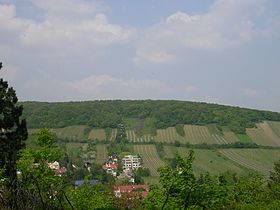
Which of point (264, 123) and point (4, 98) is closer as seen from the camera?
point (4, 98)

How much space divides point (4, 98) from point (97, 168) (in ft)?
201

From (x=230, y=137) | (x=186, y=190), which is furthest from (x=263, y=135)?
(x=186, y=190)

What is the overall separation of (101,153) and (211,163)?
28.9m

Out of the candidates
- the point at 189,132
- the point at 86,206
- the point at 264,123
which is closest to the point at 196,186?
the point at 86,206

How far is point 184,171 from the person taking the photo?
12039 millimetres

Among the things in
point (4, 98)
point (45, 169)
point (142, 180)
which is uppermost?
point (4, 98)

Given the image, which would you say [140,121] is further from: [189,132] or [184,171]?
[184,171]

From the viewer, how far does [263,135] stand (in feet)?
372

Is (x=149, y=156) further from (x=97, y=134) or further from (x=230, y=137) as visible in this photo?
(x=230, y=137)

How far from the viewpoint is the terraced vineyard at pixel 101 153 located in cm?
10441

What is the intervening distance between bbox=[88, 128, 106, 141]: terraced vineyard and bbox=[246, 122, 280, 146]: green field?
129ft

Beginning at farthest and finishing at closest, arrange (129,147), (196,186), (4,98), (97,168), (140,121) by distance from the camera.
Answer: (140,121)
(129,147)
(97,168)
(4,98)
(196,186)

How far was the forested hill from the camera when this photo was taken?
12269 centimetres

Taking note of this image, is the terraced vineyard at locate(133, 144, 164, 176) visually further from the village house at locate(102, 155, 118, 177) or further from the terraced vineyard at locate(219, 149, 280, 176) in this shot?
the terraced vineyard at locate(219, 149, 280, 176)
